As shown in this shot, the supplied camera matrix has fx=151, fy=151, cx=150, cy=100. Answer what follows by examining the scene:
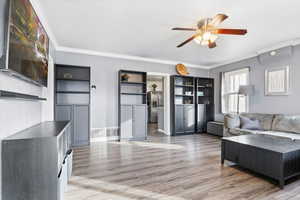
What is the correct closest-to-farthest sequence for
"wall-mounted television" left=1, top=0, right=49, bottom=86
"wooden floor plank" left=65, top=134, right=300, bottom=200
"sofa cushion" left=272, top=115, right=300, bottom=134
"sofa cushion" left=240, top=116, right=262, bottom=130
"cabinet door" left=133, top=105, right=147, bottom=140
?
"wall-mounted television" left=1, top=0, right=49, bottom=86
"wooden floor plank" left=65, top=134, right=300, bottom=200
"sofa cushion" left=272, top=115, right=300, bottom=134
"sofa cushion" left=240, top=116, right=262, bottom=130
"cabinet door" left=133, top=105, right=147, bottom=140

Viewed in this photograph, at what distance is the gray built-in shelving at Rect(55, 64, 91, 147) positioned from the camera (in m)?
3.83

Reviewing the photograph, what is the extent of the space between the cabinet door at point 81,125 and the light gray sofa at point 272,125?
3.84 metres

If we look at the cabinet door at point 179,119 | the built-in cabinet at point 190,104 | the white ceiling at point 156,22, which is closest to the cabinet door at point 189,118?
the built-in cabinet at point 190,104

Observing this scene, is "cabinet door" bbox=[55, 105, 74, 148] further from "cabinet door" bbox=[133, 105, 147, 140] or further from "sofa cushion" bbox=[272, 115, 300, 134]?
"sofa cushion" bbox=[272, 115, 300, 134]

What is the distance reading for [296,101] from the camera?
3537mm

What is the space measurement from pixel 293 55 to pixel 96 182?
4.99 m

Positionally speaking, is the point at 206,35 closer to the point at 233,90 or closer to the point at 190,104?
the point at 190,104

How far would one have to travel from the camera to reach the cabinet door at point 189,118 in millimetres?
5336

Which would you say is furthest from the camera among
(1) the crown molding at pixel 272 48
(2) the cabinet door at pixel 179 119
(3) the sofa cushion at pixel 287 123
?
(2) the cabinet door at pixel 179 119

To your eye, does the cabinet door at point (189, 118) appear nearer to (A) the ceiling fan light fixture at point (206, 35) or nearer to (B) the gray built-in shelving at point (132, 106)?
(B) the gray built-in shelving at point (132, 106)

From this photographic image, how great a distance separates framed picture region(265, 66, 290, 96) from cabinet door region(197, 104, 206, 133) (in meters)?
1.98

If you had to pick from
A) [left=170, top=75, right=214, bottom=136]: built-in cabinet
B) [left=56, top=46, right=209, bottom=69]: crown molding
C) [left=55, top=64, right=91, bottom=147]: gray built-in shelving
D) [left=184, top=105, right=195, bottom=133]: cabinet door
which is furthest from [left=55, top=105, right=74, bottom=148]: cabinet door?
[left=184, top=105, right=195, bottom=133]: cabinet door

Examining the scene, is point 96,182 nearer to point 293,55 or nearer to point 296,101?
point 296,101

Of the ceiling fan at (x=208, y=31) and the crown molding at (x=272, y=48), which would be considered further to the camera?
the crown molding at (x=272, y=48)
